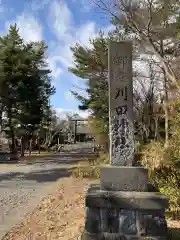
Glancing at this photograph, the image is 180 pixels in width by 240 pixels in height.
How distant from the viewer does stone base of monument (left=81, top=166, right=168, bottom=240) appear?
5.05m

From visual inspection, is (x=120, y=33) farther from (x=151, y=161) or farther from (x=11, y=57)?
(x=11, y=57)

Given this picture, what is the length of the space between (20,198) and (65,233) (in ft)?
15.4

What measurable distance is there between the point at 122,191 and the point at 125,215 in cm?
37

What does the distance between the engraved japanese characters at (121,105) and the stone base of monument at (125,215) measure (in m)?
0.69

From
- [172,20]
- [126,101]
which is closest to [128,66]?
[126,101]

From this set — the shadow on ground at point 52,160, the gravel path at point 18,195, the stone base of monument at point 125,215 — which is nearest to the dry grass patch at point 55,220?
the gravel path at point 18,195

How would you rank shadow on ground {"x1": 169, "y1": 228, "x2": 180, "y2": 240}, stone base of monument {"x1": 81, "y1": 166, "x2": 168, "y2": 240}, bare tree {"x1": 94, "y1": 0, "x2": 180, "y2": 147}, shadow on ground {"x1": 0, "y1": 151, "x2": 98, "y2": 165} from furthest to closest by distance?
shadow on ground {"x1": 0, "y1": 151, "x2": 98, "y2": 165} < bare tree {"x1": 94, "y1": 0, "x2": 180, "y2": 147} < shadow on ground {"x1": 169, "y1": 228, "x2": 180, "y2": 240} < stone base of monument {"x1": 81, "y1": 166, "x2": 168, "y2": 240}

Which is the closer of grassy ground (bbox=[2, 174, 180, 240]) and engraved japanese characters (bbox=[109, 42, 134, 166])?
engraved japanese characters (bbox=[109, 42, 134, 166])

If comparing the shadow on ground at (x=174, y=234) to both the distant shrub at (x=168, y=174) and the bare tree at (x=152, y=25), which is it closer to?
the distant shrub at (x=168, y=174)

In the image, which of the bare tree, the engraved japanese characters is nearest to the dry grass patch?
the engraved japanese characters

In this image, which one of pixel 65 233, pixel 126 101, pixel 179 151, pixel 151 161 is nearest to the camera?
pixel 126 101

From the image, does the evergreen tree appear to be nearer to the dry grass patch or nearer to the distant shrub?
the dry grass patch

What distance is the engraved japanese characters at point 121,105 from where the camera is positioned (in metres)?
5.68

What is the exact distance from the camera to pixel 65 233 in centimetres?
681
